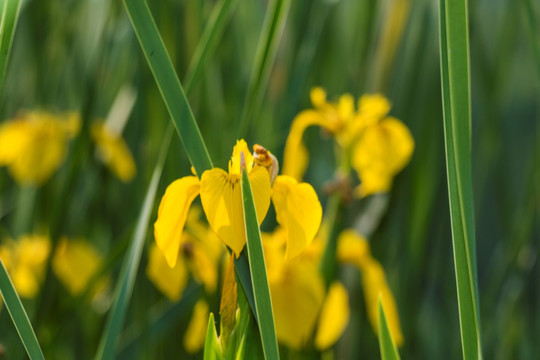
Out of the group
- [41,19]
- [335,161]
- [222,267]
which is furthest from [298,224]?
[335,161]

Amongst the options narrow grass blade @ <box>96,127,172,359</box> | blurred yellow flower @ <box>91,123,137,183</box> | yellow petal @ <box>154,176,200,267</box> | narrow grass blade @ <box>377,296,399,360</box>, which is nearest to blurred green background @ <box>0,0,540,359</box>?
blurred yellow flower @ <box>91,123,137,183</box>

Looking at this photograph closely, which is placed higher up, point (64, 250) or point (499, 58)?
point (499, 58)

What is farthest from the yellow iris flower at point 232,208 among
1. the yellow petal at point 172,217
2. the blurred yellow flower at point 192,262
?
the blurred yellow flower at point 192,262

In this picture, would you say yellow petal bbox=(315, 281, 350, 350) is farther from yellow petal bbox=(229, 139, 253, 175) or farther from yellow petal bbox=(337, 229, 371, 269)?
yellow petal bbox=(229, 139, 253, 175)

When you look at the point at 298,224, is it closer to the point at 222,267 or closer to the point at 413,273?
the point at 222,267

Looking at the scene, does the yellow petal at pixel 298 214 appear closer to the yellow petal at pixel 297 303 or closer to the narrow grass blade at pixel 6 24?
the narrow grass blade at pixel 6 24

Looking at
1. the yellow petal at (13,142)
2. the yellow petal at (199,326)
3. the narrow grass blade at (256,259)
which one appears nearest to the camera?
the narrow grass blade at (256,259)
